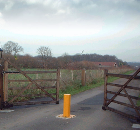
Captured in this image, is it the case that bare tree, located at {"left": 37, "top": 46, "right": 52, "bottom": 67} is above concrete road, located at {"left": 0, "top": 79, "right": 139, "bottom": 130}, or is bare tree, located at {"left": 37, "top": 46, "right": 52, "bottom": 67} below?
above

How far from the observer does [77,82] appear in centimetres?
1636

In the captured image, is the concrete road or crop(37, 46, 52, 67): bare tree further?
crop(37, 46, 52, 67): bare tree

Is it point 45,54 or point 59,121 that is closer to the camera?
point 59,121

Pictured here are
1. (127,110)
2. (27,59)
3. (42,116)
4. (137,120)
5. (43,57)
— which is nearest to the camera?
(137,120)

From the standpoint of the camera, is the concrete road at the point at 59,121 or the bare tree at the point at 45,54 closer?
the concrete road at the point at 59,121

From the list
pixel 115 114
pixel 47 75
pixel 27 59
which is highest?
pixel 27 59

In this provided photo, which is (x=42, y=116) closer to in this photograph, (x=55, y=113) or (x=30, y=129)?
(x=55, y=113)

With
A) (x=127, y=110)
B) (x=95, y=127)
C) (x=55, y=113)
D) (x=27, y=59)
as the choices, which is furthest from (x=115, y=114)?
(x=27, y=59)

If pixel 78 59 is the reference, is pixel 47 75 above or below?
below

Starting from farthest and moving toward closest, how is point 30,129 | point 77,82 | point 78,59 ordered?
point 78,59
point 77,82
point 30,129

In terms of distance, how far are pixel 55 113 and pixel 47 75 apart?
19.0 ft

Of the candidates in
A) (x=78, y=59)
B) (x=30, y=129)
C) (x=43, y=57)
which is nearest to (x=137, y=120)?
(x=30, y=129)

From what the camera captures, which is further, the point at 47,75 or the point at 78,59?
the point at 78,59

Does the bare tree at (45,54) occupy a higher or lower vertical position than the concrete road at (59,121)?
higher
